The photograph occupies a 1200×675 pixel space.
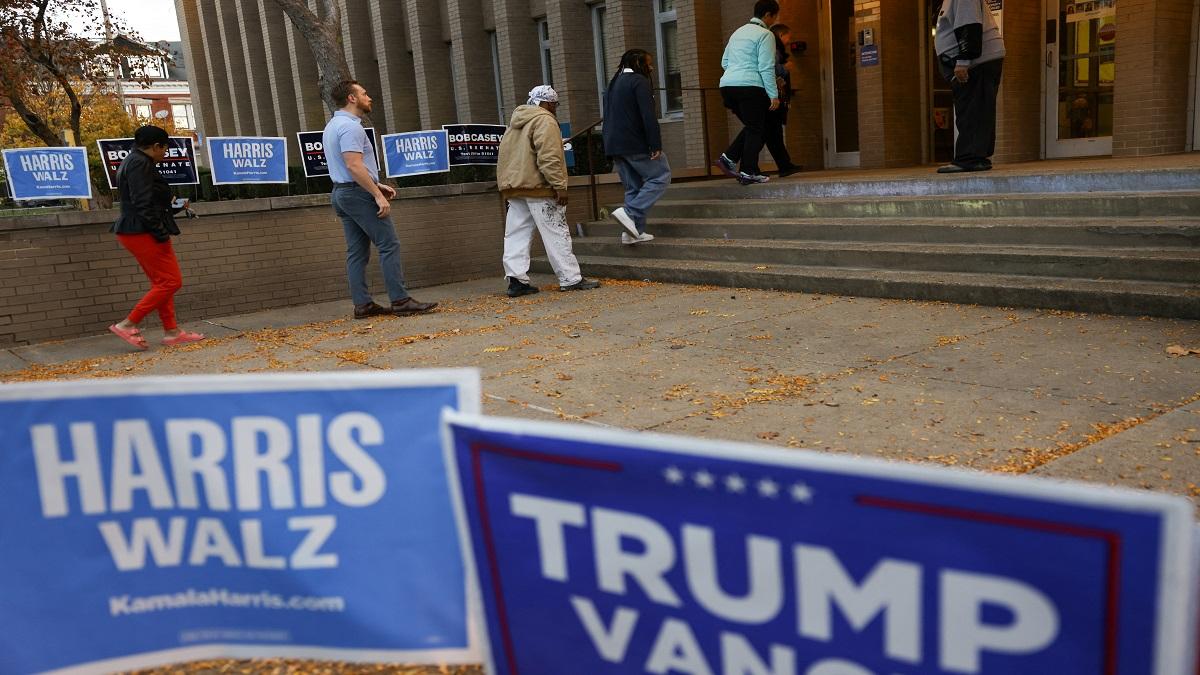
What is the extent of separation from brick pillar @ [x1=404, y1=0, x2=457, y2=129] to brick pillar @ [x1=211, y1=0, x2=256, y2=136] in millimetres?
12848

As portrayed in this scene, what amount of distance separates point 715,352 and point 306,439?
4256mm

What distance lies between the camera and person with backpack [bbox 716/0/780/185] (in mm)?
10570

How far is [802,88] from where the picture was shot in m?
14.9

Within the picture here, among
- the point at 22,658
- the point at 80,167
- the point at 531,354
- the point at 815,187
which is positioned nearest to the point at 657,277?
the point at 815,187

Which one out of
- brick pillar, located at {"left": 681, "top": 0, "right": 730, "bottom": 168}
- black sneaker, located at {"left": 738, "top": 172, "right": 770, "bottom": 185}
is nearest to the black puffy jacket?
black sneaker, located at {"left": 738, "top": 172, "right": 770, "bottom": 185}

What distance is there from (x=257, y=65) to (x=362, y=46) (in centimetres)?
836

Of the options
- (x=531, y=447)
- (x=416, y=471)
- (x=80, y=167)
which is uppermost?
(x=80, y=167)

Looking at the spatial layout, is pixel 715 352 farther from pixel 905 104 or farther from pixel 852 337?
pixel 905 104

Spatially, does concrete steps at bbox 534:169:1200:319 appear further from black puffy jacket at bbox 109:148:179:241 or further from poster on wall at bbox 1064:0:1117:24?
black puffy jacket at bbox 109:148:179:241

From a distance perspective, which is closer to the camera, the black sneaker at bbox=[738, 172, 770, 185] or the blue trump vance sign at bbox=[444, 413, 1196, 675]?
the blue trump vance sign at bbox=[444, 413, 1196, 675]

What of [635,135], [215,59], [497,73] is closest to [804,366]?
[635,135]

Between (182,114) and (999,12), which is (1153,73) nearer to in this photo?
(999,12)

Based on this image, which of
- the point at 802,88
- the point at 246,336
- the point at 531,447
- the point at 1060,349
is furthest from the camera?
the point at 802,88

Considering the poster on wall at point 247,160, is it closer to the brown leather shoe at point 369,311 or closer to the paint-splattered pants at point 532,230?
the brown leather shoe at point 369,311
